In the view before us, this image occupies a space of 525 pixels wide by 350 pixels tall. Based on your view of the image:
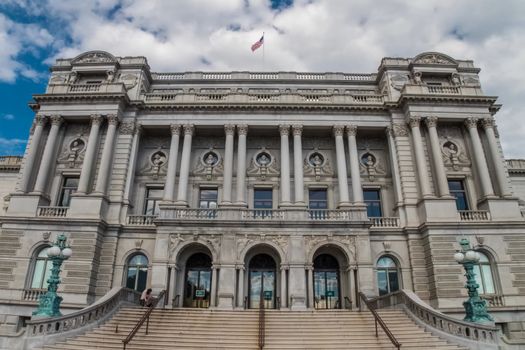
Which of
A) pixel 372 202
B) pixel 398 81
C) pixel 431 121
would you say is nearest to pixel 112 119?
pixel 372 202

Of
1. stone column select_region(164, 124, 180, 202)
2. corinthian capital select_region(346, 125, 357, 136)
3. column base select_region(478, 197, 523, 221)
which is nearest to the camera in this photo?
column base select_region(478, 197, 523, 221)

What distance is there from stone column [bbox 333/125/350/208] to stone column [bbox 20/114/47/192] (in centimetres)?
2228

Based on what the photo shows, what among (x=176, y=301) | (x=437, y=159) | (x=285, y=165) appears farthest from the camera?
(x=285, y=165)

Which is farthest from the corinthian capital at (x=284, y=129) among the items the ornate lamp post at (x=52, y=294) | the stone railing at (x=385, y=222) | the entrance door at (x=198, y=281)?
the ornate lamp post at (x=52, y=294)

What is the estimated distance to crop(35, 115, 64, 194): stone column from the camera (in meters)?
25.5

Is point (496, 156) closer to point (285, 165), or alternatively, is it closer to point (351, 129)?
point (351, 129)

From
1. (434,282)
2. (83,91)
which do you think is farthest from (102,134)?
(434,282)

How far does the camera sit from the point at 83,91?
2788cm

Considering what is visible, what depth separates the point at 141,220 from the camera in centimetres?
2541

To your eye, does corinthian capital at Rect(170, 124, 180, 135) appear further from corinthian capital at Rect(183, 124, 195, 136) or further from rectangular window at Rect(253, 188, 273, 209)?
rectangular window at Rect(253, 188, 273, 209)

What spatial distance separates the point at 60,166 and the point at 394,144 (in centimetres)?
2546

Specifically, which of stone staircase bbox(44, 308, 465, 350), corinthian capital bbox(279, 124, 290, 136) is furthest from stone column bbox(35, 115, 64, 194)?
corinthian capital bbox(279, 124, 290, 136)

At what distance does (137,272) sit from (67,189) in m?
8.59

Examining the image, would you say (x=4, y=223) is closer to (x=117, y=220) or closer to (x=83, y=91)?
(x=117, y=220)
